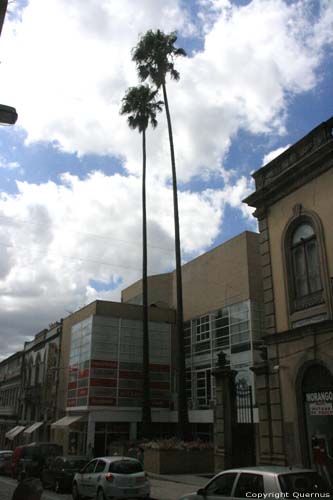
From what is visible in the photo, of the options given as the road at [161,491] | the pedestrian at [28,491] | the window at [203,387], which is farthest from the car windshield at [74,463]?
the window at [203,387]

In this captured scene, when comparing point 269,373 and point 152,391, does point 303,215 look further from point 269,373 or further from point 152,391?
point 152,391

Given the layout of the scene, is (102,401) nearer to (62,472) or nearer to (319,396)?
(62,472)

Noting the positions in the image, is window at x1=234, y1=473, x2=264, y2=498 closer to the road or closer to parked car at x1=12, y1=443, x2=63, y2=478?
the road

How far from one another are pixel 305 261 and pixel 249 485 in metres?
8.95

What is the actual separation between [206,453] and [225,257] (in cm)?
1527

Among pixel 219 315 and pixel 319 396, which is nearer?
pixel 319 396

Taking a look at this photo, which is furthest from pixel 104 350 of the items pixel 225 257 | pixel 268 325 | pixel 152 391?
pixel 268 325

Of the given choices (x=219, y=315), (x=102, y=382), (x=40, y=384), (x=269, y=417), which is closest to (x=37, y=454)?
(x=269, y=417)

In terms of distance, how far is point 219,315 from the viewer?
114ft

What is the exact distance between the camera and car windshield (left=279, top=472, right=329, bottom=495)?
24.3 ft

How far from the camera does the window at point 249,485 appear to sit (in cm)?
770

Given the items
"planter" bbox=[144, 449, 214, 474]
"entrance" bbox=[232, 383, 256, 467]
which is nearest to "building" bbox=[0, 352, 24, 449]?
"planter" bbox=[144, 449, 214, 474]

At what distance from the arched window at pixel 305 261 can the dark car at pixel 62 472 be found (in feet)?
34.7

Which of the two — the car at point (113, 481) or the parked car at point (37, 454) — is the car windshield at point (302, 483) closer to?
the car at point (113, 481)
